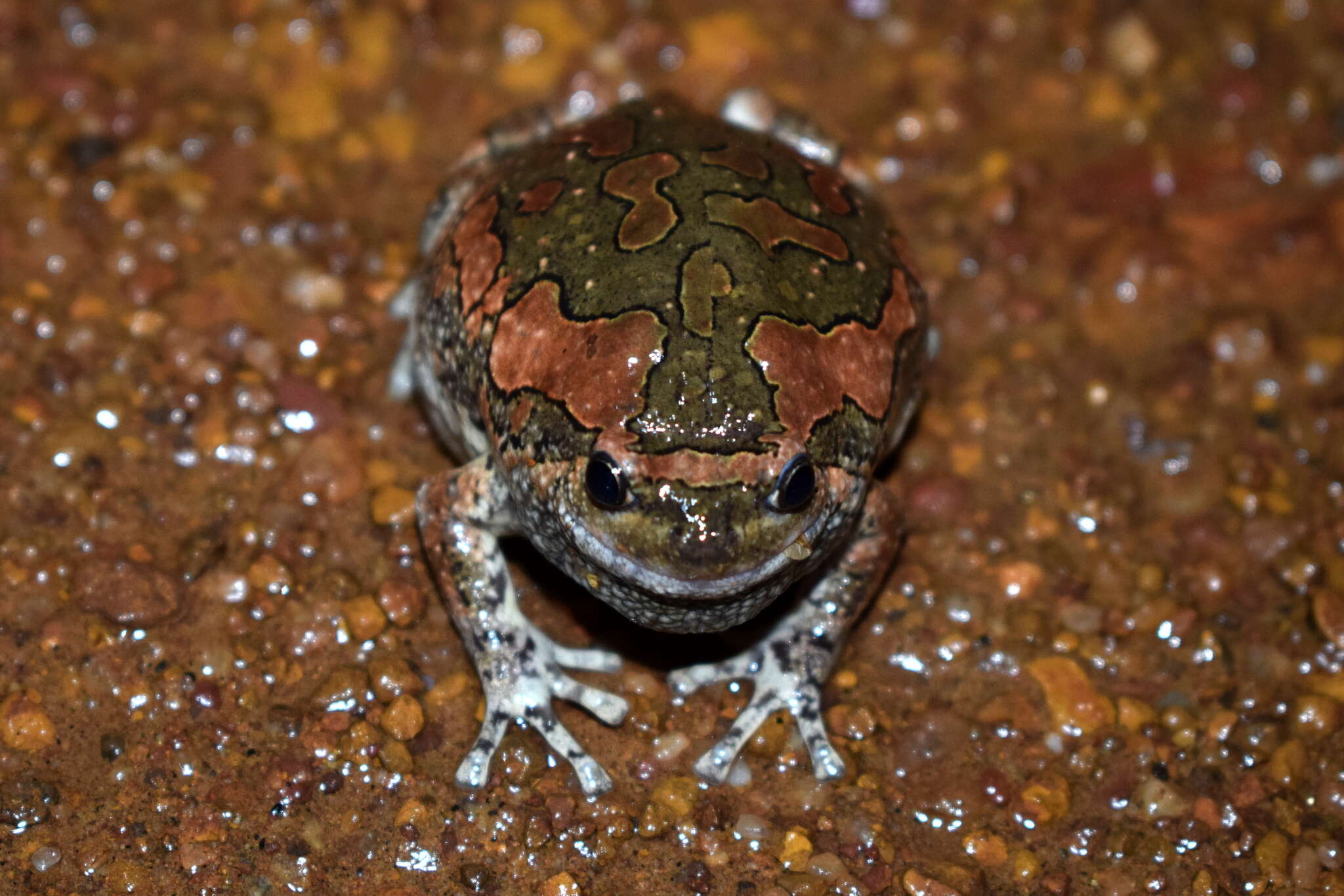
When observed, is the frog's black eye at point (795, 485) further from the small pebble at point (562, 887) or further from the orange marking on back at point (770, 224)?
the small pebble at point (562, 887)

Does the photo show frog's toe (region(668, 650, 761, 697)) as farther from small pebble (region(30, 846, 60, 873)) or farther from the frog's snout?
small pebble (region(30, 846, 60, 873))

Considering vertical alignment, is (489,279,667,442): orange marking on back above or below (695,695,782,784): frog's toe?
above

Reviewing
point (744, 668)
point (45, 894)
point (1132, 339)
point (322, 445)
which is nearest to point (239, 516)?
point (322, 445)

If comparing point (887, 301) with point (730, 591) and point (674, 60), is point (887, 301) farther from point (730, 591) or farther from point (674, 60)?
point (674, 60)

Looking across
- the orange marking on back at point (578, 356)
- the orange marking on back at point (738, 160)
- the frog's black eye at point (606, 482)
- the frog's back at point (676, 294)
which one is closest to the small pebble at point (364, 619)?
the frog's back at point (676, 294)

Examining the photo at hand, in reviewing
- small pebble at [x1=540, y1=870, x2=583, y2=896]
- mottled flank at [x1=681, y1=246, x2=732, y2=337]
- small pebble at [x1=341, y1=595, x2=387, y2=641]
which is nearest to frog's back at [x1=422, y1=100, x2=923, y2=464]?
mottled flank at [x1=681, y1=246, x2=732, y2=337]

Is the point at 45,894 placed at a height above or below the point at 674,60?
below
